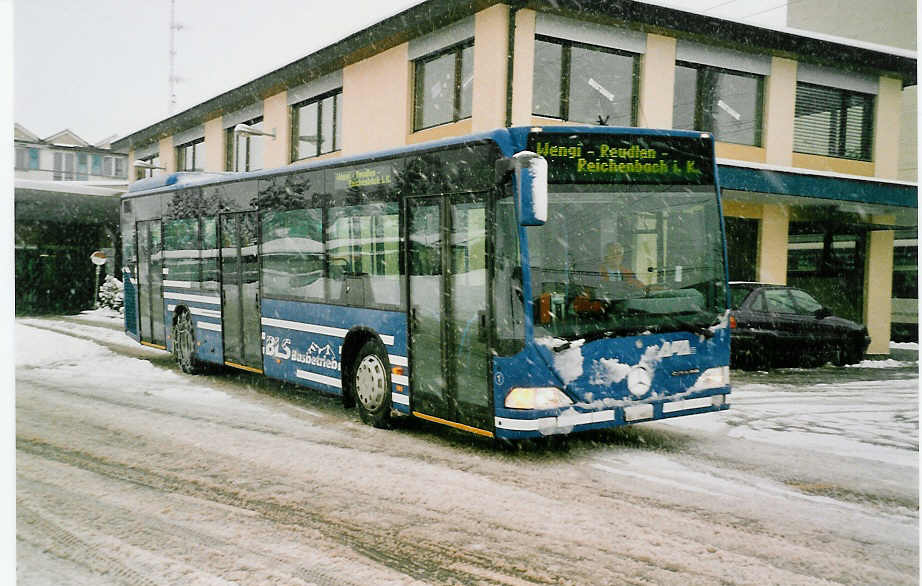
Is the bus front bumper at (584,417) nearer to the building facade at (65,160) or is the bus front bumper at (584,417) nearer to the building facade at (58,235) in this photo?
the building facade at (58,235)

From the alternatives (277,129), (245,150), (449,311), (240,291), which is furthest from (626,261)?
(245,150)

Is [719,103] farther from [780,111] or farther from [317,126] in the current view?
[317,126]

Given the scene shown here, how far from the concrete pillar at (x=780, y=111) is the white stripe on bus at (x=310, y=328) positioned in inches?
451

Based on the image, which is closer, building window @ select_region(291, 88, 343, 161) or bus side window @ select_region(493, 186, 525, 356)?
bus side window @ select_region(493, 186, 525, 356)

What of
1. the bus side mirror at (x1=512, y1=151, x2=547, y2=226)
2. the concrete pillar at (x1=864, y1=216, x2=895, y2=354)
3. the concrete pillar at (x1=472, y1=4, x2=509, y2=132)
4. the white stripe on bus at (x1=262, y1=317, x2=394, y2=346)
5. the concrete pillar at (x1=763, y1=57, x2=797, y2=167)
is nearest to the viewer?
the bus side mirror at (x1=512, y1=151, x2=547, y2=226)

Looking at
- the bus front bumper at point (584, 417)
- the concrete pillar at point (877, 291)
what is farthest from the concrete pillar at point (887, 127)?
the bus front bumper at point (584, 417)

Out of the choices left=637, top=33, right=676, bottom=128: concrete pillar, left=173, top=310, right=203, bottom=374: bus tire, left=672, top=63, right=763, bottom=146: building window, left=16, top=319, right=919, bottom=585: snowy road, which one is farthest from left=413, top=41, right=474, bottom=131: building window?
left=16, top=319, right=919, bottom=585: snowy road

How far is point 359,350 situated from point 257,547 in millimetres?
3883

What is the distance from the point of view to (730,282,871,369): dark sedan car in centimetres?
1323

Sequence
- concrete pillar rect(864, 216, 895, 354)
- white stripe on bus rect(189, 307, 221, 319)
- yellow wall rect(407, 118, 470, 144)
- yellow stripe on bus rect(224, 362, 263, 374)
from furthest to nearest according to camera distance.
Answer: concrete pillar rect(864, 216, 895, 354) < yellow wall rect(407, 118, 470, 144) < white stripe on bus rect(189, 307, 221, 319) < yellow stripe on bus rect(224, 362, 263, 374)

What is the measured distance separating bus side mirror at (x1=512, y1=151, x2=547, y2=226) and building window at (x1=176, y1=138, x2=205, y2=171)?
22639 millimetres

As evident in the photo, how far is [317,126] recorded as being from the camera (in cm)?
2030

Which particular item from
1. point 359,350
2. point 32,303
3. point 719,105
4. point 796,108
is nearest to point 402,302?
point 359,350

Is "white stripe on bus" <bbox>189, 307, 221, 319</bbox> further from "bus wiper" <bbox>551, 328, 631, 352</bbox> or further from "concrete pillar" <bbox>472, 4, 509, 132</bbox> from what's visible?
"bus wiper" <bbox>551, 328, 631, 352</bbox>
